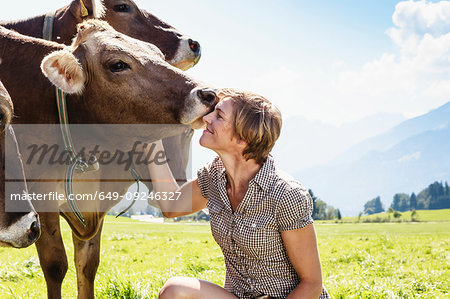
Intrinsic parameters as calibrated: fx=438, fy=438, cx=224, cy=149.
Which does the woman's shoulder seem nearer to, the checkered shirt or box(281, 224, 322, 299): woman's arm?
the checkered shirt

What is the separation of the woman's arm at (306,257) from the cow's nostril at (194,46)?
2577 mm

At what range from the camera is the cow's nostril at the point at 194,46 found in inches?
186

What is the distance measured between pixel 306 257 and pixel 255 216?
1.39ft

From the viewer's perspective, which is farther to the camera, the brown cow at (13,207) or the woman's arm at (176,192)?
the woman's arm at (176,192)

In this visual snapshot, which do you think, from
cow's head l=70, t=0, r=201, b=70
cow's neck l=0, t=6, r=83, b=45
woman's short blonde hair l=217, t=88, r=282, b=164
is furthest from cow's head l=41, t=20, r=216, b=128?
cow's head l=70, t=0, r=201, b=70

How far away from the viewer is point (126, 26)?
477cm

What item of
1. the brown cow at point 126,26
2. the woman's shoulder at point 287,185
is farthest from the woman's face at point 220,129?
the brown cow at point 126,26

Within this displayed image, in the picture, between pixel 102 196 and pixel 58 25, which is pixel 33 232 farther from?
pixel 58 25

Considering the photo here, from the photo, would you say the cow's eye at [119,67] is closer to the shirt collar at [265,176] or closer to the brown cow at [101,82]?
the brown cow at [101,82]

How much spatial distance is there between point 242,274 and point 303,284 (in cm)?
47

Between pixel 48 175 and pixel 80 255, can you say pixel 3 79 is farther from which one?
pixel 80 255

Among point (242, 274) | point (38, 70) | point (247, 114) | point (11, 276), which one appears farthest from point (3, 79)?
point (11, 276)

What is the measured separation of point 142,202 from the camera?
14.4 ft

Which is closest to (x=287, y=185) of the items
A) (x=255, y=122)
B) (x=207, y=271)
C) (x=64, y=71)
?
(x=255, y=122)
